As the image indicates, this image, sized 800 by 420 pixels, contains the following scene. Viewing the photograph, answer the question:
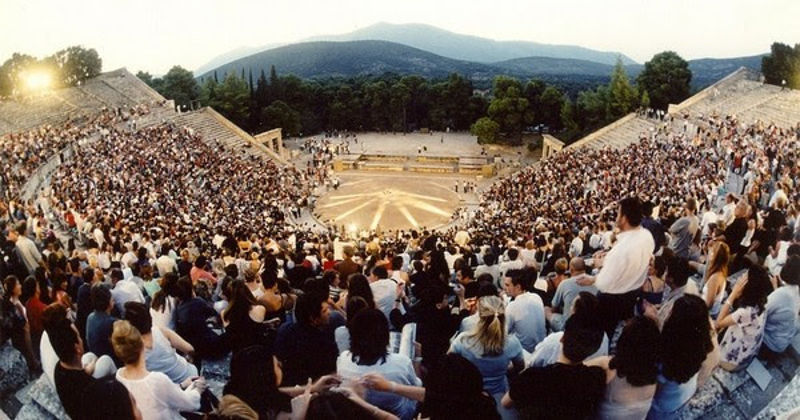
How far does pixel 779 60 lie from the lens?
36.8 m

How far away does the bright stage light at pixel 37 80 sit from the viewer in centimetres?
4263

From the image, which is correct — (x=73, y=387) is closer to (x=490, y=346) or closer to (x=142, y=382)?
(x=142, y=382)

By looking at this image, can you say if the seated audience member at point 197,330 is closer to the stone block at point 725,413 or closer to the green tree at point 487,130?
the stone block at point 725,413

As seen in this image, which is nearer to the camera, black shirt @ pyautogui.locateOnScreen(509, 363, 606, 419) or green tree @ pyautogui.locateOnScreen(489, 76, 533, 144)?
black shirt @ pyautogui.locateOnScreen(509, 363, 606, 419)

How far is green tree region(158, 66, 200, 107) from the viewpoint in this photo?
52844 mm

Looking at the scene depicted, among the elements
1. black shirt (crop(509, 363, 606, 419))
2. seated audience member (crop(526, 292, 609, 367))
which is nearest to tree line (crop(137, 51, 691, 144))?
seated audience member (crop(526, 292, 609, 367))

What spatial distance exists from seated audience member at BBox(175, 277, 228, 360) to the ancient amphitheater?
175mm

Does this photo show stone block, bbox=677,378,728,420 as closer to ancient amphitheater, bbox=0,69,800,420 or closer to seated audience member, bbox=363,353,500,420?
ancient amphitheater, bbox=0,69,800,420

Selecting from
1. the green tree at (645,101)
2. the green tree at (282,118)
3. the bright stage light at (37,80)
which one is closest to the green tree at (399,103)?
the green tree at (282,118)

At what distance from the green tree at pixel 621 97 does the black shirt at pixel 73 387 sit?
47076mm

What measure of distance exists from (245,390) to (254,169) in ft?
98.4

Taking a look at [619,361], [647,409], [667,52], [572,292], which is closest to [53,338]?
[619,361]

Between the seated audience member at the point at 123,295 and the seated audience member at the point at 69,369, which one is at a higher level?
the seated audience member at the point at 69,369

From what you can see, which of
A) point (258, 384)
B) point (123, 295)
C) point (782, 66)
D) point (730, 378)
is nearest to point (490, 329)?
point (258, 384)
